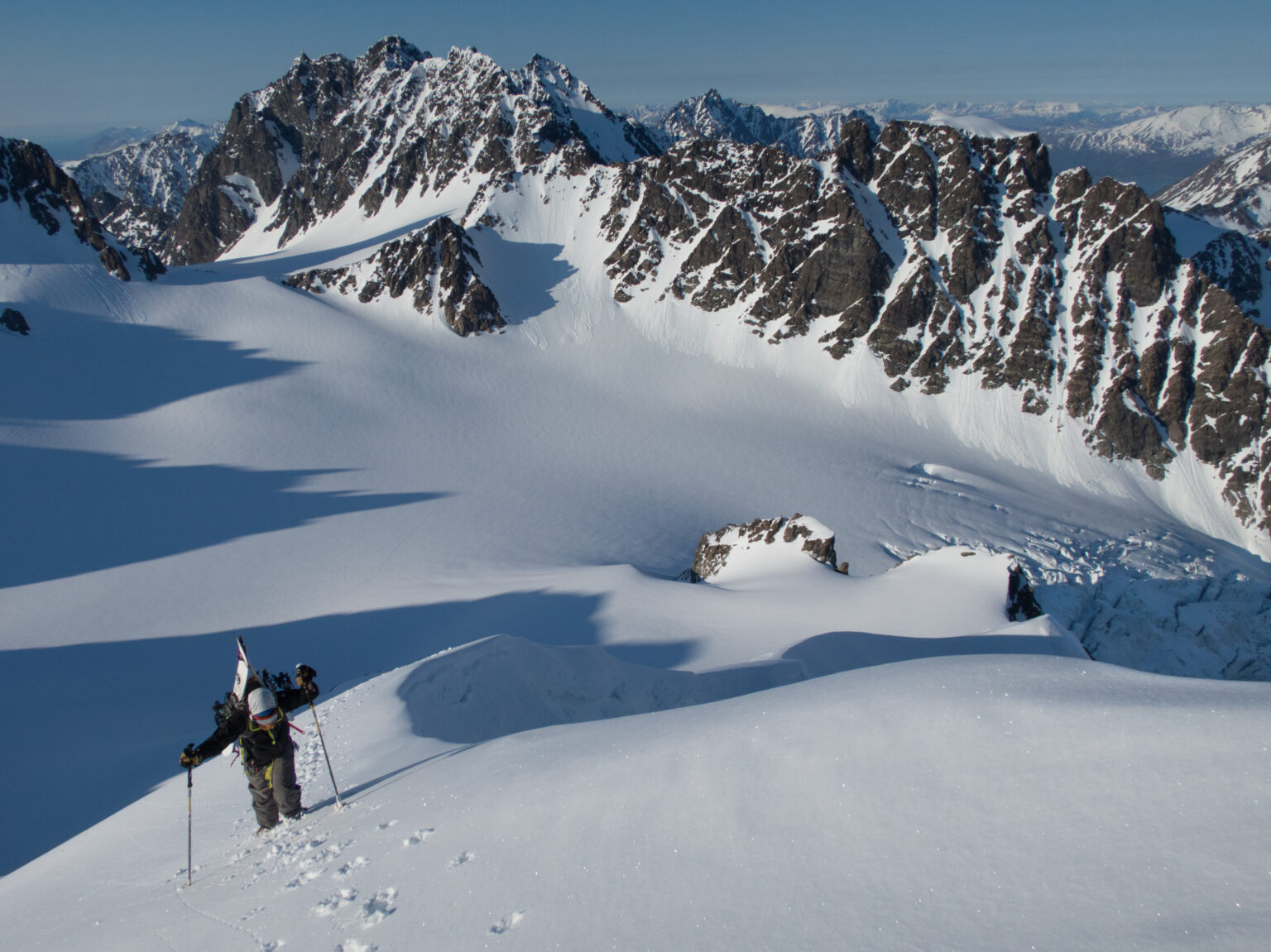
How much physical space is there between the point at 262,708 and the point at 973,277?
227 feet

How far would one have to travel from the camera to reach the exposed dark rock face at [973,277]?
54.0 m

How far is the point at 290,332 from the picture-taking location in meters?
52.7

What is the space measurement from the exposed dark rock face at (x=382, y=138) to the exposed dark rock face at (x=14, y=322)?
45871 millimetres

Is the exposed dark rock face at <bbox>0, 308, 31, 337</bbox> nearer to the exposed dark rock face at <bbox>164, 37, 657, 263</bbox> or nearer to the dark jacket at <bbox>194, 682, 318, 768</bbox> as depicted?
the exposed dark rock face at <bbox>164, 37, 657, 263</bbox>

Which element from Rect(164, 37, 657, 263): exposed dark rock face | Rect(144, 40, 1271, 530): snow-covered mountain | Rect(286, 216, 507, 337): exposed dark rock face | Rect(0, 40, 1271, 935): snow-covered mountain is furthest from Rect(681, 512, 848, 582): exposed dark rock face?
Rect(164, 37, 657, 263): exposed dark rock face

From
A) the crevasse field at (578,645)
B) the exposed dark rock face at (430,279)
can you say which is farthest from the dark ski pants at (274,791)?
the exposed dark rock face at (430,279)

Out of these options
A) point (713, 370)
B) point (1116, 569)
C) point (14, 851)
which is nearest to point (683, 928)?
point (14, 851)

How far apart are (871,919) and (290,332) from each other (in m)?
59.9

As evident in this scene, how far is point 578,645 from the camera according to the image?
49.1ft

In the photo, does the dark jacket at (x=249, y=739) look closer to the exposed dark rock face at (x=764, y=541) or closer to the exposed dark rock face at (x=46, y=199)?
the exposed dark rock face at (x=764, y=541)

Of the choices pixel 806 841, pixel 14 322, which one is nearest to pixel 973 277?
pixel 806 841

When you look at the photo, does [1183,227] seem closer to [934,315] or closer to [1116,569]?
[934,315]

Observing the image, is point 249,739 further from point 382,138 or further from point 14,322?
point 382,138

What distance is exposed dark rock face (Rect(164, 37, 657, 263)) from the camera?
86.3 meters
